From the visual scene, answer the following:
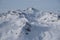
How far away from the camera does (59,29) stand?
27.7ft

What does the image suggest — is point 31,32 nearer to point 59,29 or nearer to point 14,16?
point 59,29

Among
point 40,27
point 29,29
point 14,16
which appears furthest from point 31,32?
point 14,16

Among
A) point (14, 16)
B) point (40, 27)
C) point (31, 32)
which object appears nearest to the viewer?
point (31, 32)

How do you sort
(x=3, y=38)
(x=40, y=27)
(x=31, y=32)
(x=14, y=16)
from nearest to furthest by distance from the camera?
1. (x=3, y=38)
2. (x=31, y=32)
3. (x=40, y=27)
4. (x=14, y=16)

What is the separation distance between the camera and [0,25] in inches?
344

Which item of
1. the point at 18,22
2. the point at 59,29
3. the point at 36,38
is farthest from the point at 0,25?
the point at 59,29

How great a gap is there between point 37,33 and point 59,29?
1.27 meters

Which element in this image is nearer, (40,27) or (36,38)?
(36,38)

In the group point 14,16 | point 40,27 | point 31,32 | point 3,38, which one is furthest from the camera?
point 14,16

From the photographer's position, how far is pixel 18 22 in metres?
8.90

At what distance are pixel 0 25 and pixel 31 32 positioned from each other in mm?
1819

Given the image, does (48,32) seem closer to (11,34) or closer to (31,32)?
(31,32)

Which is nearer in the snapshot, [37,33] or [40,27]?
[37,33]

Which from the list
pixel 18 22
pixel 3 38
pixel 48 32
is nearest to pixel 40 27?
pixel 48 32
